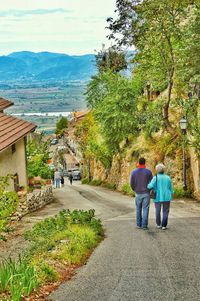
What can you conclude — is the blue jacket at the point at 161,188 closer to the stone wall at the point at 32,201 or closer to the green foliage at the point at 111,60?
the stone wall at the point at 32,201

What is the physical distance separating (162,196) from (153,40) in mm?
14544

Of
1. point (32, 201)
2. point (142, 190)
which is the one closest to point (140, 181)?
point (142, 190)

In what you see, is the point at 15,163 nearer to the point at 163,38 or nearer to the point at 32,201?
the point at 32,201

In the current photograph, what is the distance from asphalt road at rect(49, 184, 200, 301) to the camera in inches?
291

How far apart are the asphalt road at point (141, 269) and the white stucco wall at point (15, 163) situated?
12730mm

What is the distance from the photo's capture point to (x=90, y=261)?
990 centimetres

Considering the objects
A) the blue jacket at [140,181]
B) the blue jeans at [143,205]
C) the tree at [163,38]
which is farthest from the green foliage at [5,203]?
the tree at [163,38]

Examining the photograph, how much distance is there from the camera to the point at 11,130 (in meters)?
26.1

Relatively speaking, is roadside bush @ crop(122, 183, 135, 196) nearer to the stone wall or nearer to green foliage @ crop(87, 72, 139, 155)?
green foliage @ crop(87, 72, 139, 155)

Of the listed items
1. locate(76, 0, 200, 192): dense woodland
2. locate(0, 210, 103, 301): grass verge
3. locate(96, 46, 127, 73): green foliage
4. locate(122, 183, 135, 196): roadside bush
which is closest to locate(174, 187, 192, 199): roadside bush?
locate(76, 0, 200, 192): dense woodland

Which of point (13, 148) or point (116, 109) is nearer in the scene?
point (13, 148)

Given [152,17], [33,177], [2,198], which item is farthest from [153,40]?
[2,198]

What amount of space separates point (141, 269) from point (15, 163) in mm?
19658

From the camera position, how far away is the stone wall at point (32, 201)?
75.3ft
